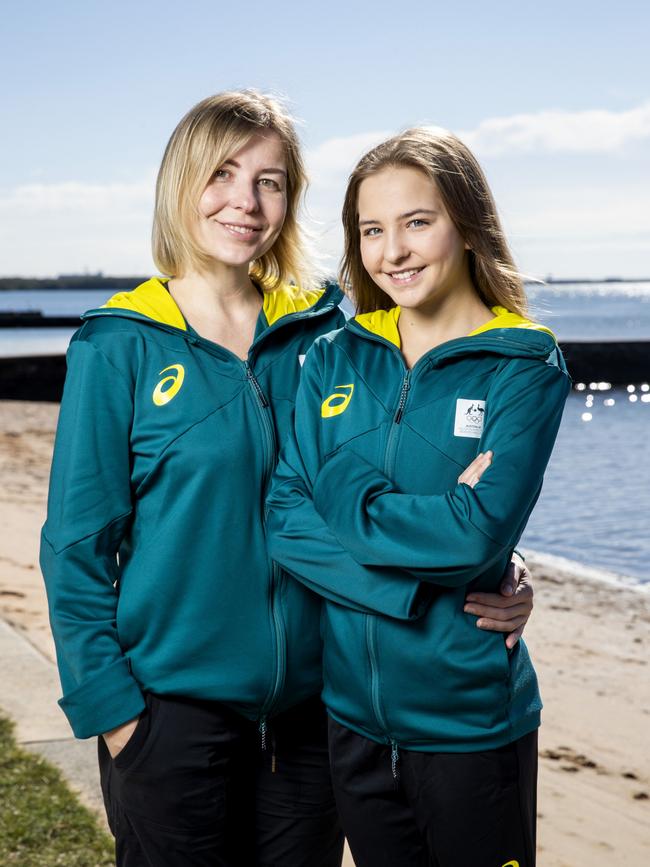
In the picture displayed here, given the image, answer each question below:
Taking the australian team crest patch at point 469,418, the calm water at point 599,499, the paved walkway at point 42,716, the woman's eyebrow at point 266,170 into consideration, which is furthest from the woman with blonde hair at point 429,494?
the calm water at point 599,499

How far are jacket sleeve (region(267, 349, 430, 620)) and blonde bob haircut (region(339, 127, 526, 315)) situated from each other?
A: 41cm

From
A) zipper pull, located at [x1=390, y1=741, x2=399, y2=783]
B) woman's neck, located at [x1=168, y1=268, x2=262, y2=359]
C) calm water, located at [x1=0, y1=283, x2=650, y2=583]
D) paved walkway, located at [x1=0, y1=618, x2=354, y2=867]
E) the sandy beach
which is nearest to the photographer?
zipper pull, located at [x1=390, y1=741, x2=399, y2=783]

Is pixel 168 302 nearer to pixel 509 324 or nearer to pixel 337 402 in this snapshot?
pixel 337 402

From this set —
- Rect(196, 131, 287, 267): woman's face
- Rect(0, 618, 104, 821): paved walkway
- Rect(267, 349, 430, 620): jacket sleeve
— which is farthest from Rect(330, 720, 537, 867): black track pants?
Rect(0, 618, 104, 821): paved walkway

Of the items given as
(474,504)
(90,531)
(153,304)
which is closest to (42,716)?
(90,531)

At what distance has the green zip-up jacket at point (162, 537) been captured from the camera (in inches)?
80.0

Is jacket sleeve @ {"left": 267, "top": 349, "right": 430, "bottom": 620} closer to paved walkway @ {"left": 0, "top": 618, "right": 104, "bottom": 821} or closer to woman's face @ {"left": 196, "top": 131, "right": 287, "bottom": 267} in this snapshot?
woman's face @ {"left": 196, "top": 131, "right": 287, "bottom": 267}

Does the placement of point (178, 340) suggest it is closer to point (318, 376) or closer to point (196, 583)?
point (318, 376)

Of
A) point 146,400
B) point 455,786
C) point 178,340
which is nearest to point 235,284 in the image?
point 178,340

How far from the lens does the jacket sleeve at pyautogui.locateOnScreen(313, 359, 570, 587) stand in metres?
1.84

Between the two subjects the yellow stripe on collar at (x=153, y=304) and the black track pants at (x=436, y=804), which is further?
the yellow stripe on collar at (x=153, y=304)

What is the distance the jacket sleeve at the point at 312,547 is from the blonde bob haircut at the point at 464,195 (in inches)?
16.1

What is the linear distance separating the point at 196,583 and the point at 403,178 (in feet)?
3.03

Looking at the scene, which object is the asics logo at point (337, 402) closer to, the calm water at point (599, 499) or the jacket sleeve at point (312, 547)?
the jacket sleeve at point (312, 547)
